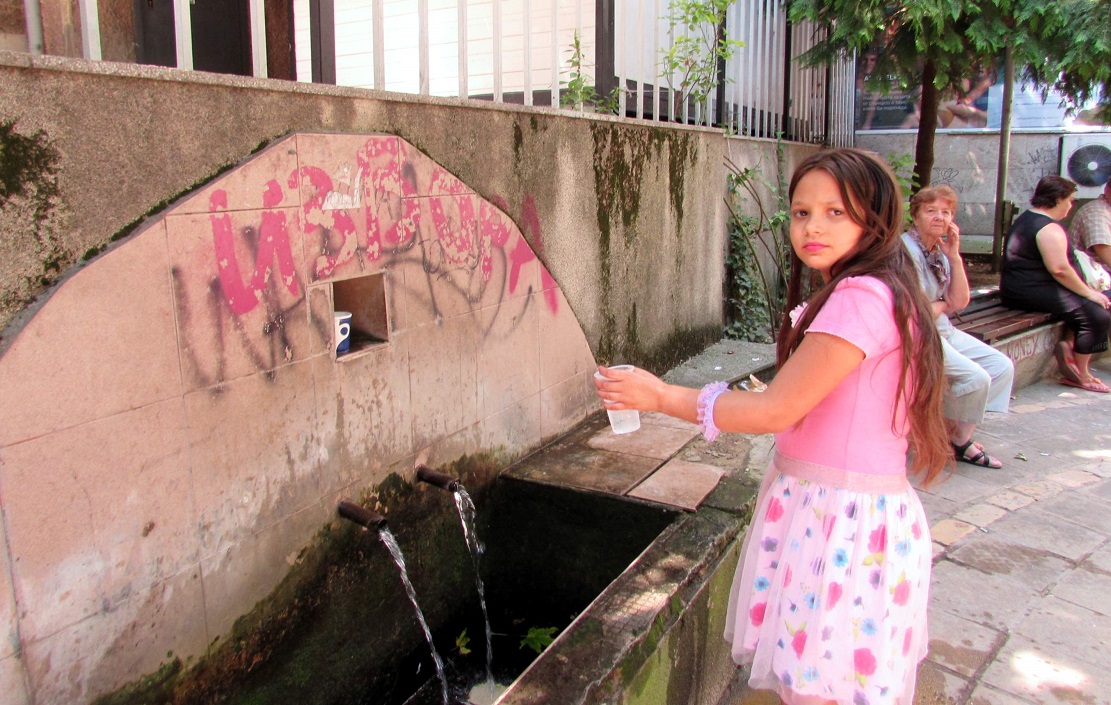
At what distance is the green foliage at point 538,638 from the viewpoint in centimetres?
394

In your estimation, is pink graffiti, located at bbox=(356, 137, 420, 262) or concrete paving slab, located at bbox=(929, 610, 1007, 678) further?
concrete paving slab, located at bbox=(929, 610, 1007, 678)

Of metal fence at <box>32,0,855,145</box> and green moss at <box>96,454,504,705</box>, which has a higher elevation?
metal fence at <box>32,0,855,145</box>

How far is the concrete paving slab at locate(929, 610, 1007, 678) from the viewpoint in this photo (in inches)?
128

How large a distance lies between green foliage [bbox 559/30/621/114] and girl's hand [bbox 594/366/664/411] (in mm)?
3080

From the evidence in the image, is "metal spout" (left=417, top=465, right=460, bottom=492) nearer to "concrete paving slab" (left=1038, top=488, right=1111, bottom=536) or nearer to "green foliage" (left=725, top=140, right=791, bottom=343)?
"concrete paving slab" (left=1038, top=488, right=1111, bottom=536)

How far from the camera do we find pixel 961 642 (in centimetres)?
340

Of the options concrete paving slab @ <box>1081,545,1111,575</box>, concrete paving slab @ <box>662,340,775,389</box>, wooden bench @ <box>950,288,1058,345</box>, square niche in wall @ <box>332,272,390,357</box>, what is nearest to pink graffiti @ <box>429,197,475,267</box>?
square niche in wall @ <box>332,272,390,357</box>

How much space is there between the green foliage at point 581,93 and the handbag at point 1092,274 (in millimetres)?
4401

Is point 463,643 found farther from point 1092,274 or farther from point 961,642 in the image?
point 1092,274

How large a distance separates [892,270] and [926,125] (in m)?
7.88

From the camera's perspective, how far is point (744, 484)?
358 centimetres

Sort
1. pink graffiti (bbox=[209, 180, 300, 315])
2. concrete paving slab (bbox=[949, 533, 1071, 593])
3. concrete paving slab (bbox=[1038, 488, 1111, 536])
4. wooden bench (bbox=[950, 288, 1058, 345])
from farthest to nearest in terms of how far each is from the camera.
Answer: wooden bench (bbox=[950, 288, 1058, 345]) → concrete paving slab (bbox=[1038, 488, 1111, 536]) → concrete paving slab (bbox=[949, 533, 1071, 593]) → pink graffiti (bbox=[209, 180, 300, 315])

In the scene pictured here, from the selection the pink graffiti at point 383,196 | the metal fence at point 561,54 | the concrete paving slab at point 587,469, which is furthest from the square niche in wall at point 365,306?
the concrete paving slab at point 587,469

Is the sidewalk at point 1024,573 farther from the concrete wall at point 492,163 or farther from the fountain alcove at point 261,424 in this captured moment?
the concrete wall at point 492,163
